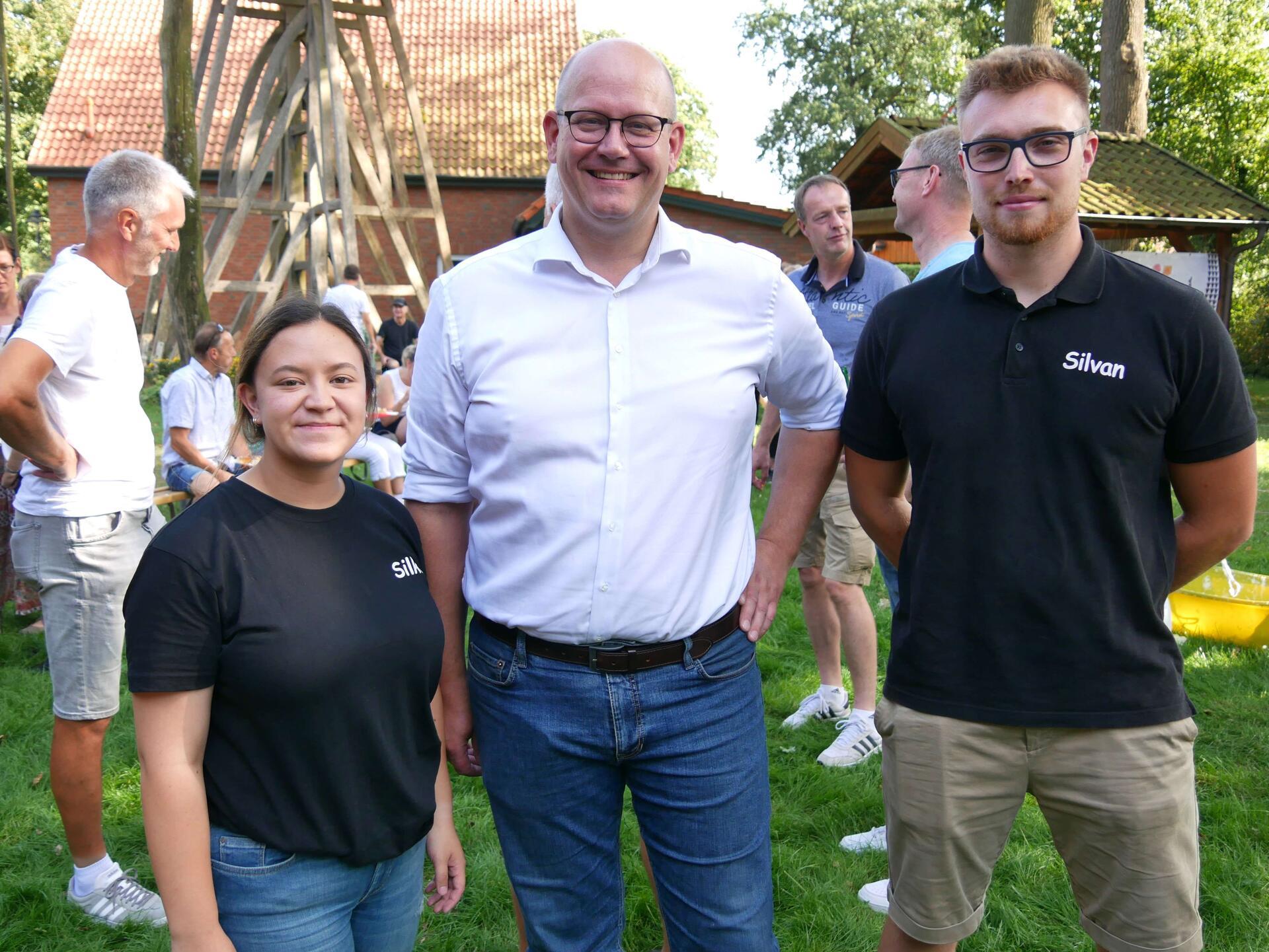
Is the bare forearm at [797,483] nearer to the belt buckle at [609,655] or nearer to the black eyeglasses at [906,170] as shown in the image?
the belt buckle at [609,655]

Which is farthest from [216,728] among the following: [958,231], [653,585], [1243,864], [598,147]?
[1243,864]

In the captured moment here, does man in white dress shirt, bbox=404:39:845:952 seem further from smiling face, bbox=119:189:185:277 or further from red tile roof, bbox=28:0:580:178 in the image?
red tile roof, bbox=28:0:580:178

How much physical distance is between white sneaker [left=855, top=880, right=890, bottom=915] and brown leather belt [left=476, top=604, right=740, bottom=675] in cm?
169

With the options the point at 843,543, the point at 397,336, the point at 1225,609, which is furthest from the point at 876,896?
the point at 397,336

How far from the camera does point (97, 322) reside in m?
3.22

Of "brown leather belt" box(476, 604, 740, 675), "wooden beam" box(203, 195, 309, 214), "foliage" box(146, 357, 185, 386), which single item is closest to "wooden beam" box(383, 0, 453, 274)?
"wooden beam" box(203, 195, 309, 214)

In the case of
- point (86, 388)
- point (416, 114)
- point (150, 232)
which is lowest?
point (86, 388)

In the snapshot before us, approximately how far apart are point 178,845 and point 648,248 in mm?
1446

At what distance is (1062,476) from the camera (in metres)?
2.14

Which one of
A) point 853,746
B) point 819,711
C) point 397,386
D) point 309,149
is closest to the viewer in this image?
point 853,746

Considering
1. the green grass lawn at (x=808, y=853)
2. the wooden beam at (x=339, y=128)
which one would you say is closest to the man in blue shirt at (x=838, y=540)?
the green grass lawn at (x=808, y=853)

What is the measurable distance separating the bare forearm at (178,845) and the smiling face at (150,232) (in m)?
2.07

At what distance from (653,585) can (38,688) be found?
4647 mm

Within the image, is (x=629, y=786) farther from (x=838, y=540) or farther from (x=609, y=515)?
(x=838, y=540)
